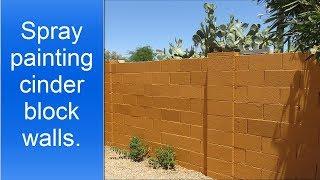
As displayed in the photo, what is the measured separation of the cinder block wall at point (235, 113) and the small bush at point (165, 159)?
169 mm

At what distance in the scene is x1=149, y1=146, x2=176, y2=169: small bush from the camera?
25.4 ft

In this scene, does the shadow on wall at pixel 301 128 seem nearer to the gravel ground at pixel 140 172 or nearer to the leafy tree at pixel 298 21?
the leafy tree at pixel 298 21

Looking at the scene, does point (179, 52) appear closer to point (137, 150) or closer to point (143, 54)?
point (137, 150)

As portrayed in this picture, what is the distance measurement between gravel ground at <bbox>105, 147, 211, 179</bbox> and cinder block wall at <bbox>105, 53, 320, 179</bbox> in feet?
0.60

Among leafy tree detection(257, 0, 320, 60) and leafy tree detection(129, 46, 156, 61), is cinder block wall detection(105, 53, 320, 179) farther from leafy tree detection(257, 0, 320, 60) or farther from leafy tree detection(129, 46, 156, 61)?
leafy tree detection(129, 46, 156, 61)

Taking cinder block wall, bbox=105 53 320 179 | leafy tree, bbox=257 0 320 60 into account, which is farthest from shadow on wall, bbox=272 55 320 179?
leafy tree, bbox=257 0 320 60

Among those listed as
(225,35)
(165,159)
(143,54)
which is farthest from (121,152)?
(143,54)

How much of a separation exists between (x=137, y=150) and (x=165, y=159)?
931mm

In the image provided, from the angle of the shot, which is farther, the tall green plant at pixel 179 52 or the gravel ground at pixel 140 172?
the tall green plant at pixel 179 52

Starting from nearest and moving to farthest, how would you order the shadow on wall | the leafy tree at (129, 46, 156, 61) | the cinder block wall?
the shadow on wall
the cinder block wall
the leafy tree at (129, 46, 156, 61)

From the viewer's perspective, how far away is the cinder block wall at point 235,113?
571 cm

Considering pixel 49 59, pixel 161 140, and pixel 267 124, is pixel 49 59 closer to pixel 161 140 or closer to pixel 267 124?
pixel 267 124

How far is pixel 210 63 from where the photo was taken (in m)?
7.05

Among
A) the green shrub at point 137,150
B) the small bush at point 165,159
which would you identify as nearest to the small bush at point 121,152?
the green shrub at point 137,150
